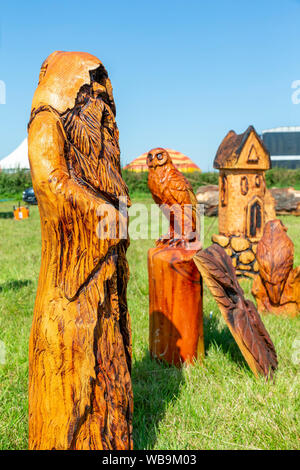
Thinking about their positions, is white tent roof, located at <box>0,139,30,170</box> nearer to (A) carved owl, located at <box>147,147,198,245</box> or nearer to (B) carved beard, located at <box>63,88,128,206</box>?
(A) carved owl, located at <box>147,147,198,245</box>

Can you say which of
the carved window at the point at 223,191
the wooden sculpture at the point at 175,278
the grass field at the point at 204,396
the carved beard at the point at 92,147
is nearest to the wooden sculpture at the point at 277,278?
the grass field at the point at 204,396

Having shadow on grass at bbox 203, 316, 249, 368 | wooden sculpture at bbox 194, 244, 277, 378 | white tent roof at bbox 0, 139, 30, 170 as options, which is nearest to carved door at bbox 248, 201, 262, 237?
shadow on grass at bbox 203, 316, 249, 368

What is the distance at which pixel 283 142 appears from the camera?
77.5ft

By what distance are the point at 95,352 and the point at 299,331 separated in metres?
2.68

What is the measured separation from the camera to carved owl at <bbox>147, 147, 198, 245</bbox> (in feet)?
10.2

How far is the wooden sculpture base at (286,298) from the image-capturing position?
413 centimetres

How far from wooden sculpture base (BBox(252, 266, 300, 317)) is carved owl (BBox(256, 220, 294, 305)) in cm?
5

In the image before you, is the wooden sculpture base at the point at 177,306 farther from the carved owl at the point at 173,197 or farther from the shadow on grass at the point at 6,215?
the shadow on grass at the point at 6,215

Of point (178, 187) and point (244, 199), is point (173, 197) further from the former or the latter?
point (244, 199)

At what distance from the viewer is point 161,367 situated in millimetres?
2975
